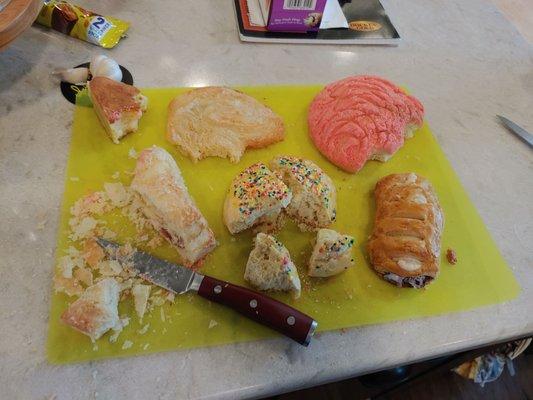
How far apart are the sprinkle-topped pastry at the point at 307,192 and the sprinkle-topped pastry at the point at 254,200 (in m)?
0.04

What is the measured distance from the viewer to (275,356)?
96 cm

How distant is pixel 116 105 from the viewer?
1180 mm

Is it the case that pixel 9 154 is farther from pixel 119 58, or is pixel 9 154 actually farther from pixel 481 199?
pixel 481 199

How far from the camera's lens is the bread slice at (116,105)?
117 cm

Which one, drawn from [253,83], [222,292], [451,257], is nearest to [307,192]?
[222,292]

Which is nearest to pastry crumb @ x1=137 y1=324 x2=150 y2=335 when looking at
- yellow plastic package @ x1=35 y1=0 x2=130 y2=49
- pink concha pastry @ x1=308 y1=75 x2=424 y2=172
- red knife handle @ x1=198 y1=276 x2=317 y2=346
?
red knife handle @ x1=198 y1=276 x2=317 y2=346

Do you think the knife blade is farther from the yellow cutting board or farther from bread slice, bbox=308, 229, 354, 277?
bread slice, bbox=308, 229, 354, 277

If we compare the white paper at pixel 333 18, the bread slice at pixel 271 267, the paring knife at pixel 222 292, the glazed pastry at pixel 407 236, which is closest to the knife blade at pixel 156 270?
the paring knife at pixel 222 292

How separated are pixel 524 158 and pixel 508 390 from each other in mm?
1050

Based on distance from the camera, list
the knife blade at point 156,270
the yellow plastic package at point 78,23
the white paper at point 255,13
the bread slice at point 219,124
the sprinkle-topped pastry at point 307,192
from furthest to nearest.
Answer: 1. the white paper at point 255,13
2. the yellow plastic package at point 78,23
3. the bread slice at point 219,124
4. the sprinkle-topped pastry at point 307,192
5. the knife blade at point 156,270

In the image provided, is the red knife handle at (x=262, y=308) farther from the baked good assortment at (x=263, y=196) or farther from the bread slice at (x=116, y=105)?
the bread slice at (x=116, y=105)

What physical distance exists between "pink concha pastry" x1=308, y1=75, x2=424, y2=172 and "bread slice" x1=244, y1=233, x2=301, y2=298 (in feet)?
1.35

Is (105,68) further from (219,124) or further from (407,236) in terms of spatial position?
(407,236)

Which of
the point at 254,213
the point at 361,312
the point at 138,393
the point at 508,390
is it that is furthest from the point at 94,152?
the point at 508,390
